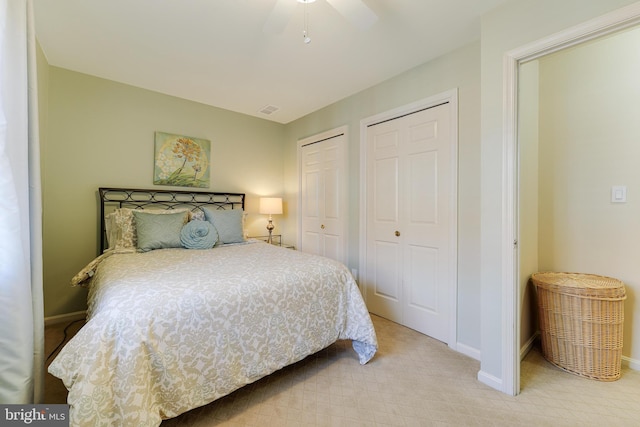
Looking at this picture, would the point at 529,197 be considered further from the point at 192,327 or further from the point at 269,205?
the point at 269,205

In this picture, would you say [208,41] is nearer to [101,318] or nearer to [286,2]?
[286,2]

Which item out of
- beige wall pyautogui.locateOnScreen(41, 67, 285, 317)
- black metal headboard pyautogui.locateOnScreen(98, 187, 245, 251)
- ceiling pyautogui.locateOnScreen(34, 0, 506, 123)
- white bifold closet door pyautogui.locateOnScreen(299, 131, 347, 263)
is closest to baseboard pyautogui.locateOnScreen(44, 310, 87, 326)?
beige wall pyautogui.locateOnScreen(41, 67, 285, 317)

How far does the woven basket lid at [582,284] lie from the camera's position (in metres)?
1.73

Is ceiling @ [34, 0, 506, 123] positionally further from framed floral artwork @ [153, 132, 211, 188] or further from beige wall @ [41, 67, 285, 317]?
framed floral artwork @ [153, 132, 211, 188]

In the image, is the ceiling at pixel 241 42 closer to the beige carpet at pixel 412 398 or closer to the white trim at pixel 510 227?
the white trim at pixel 510 227

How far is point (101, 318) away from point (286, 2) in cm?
181

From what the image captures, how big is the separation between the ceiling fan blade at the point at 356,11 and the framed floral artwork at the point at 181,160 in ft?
7.97

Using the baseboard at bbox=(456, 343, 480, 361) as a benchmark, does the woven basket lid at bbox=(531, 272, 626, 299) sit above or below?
above

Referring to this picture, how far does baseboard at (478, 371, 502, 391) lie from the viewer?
169cm

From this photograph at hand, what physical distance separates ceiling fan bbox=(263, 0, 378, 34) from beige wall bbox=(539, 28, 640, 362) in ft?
4.50

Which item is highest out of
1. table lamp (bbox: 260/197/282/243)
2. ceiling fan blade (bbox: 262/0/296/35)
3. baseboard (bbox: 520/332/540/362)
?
ceiling fan blade (bbox: 262/0/296/35)

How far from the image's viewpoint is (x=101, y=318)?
118 centimetres

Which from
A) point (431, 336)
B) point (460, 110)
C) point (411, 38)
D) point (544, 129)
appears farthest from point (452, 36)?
point (431, 336)

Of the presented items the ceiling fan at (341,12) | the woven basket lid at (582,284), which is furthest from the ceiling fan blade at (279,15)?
the woven basket lid at (582,284)
